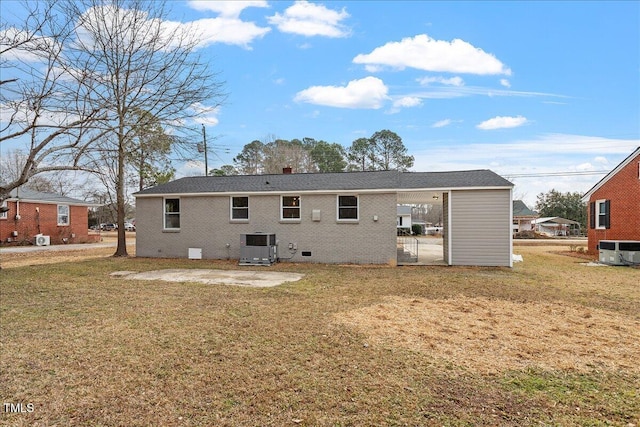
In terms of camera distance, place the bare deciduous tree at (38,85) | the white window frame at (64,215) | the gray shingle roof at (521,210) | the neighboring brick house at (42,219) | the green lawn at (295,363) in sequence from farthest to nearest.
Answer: the gray shingle roof at (521,210) → the white window frame at (64,215) → the neighboring brick house at (42,219) → the bare deciduous tree at (38,85) → the green lawn at (295,363)

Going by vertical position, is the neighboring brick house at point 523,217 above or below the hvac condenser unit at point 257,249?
above

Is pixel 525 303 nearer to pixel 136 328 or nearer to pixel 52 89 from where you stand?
pixel 136 328

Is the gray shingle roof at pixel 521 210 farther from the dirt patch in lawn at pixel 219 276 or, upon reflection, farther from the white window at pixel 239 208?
the dirt patch in lawn at pixel 219 276

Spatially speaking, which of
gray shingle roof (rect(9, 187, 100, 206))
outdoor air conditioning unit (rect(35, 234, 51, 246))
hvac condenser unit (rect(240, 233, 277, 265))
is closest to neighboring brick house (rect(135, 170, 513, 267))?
hvac condenser unit (rect(240, 233, 277, 265))

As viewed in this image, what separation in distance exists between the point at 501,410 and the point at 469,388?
0.43 m

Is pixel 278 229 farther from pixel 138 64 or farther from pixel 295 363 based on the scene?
pixel 295 363

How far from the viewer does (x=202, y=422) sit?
285 centimetres

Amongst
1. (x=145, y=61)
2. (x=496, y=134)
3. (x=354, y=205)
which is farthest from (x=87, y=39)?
(x=496, y=134)

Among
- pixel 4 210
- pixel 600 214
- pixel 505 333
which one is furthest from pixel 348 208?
pixel 600 214

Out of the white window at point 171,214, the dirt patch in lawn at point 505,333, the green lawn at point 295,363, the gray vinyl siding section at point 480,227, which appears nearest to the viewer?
the green lawn at point 295,363

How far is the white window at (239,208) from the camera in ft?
48.6

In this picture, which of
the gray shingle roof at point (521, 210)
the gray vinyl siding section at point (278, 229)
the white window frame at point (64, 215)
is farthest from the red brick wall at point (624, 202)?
the white window frame at point (64, 215)

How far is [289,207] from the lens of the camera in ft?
47.1

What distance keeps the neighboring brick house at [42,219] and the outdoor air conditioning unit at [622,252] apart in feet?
92.3
